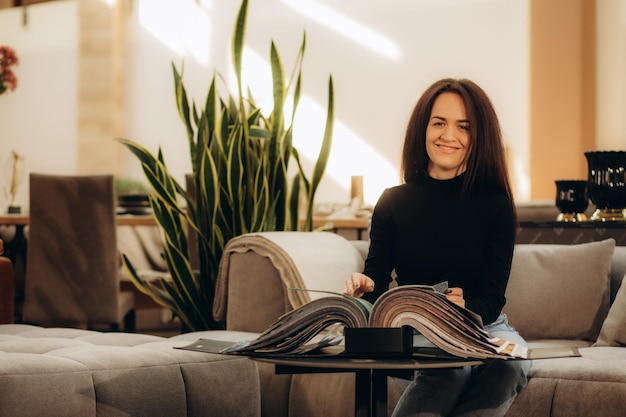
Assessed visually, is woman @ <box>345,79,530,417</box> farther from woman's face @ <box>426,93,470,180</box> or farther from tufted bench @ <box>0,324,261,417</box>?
tufted bench @ <box>0,324,261,417</box>

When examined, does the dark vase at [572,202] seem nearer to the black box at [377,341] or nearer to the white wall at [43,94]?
the black box at [377,341]

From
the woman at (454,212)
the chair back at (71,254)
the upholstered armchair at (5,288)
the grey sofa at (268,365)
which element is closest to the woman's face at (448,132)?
the woman at (454,212)

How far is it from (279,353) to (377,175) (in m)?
6.28

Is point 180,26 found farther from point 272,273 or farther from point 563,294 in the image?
point 563,294

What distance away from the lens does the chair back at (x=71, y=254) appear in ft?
14.1

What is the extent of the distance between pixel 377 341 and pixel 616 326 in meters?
1.22

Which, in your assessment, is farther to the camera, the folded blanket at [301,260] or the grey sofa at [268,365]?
the folded blanket at [301,260]

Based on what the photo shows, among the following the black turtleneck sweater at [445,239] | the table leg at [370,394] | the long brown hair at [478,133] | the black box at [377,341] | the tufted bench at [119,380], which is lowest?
the tufted bench at [119,380]

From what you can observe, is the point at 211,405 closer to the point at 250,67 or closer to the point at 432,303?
the point at 432,303

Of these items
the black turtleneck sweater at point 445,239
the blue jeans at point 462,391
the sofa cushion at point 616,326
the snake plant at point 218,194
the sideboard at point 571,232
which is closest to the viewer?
the blue jeans at point 462,391

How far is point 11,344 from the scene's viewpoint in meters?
2.15

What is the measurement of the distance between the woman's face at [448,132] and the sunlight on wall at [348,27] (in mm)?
5806

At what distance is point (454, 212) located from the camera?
1.94 m

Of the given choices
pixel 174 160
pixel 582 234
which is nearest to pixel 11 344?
pixel 582 234
